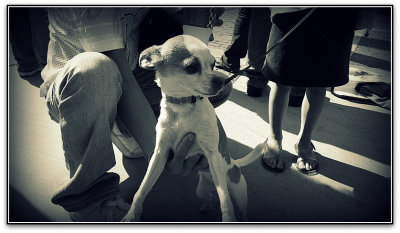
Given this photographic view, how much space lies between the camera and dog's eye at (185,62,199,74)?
942 mm

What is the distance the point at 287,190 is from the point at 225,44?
7.17 feet

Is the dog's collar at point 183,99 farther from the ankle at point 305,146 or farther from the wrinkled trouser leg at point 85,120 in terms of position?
the ankle at point 305,146

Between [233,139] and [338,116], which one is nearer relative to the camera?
[233,139]

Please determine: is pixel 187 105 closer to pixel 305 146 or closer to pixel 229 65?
pixel 305 146

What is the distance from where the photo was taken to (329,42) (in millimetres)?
1368

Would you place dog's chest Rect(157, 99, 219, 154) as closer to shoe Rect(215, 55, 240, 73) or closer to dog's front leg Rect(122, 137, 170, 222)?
dog's front leg Rect(122, 137, 170, 222)

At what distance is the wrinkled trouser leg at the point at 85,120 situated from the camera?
112cm

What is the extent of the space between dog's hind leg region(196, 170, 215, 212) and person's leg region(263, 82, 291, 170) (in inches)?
21.1

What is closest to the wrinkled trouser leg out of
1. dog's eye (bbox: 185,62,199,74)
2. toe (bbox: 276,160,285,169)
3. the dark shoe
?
dog's eye (bbox: 185,62,199,74)

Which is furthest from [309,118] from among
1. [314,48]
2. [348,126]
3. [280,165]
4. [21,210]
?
[21,210]

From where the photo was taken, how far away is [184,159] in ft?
3.53

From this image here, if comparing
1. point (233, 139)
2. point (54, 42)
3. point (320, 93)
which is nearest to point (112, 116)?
point (54, 42)

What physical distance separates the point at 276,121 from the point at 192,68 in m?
0.96

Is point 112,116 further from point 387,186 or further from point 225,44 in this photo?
point 225,44
